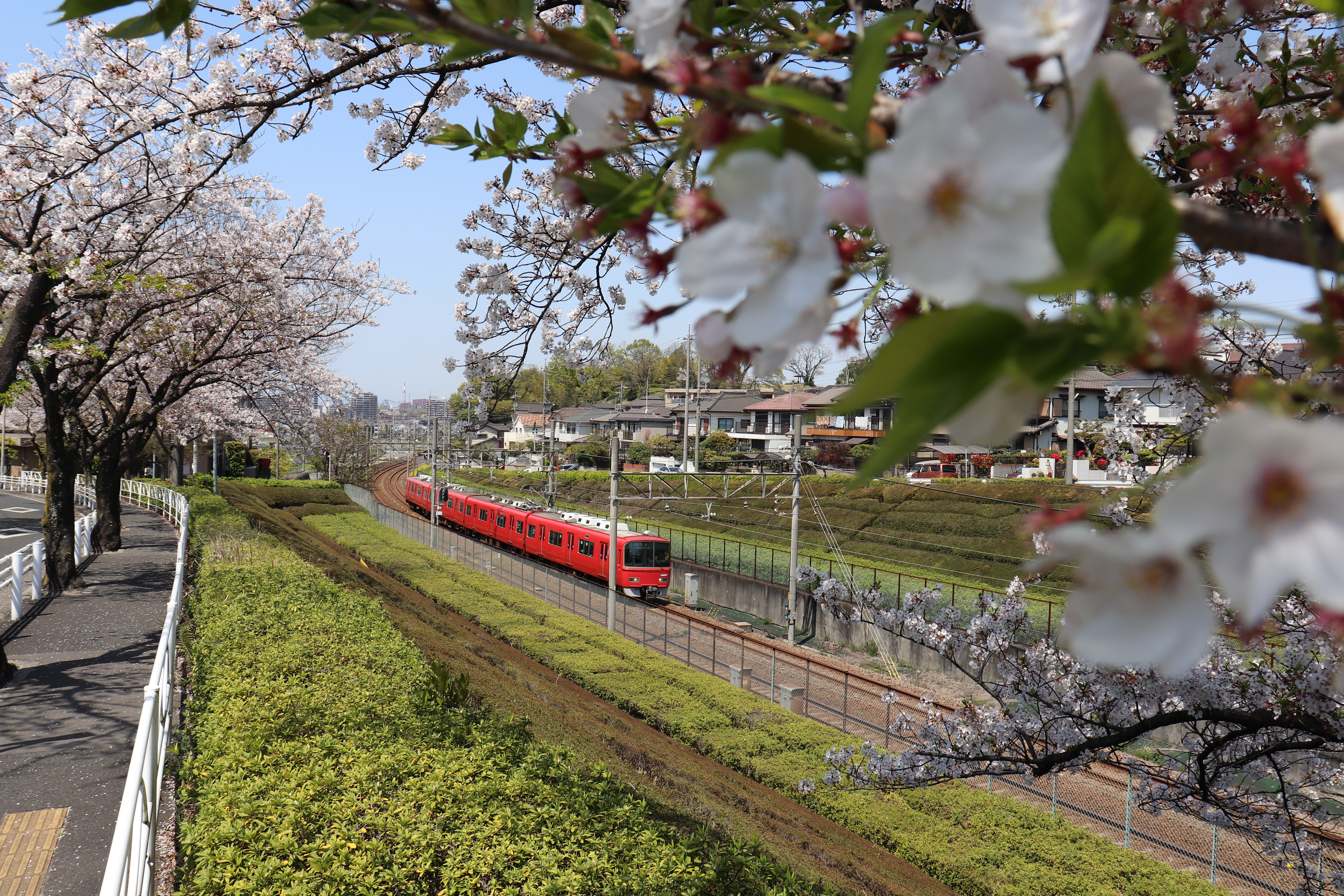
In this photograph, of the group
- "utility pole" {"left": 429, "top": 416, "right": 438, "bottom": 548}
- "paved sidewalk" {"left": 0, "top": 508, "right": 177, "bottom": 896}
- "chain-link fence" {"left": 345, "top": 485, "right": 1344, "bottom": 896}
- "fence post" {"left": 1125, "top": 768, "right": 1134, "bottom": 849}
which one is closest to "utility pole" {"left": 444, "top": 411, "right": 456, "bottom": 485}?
"utility pole" {"left": 429, "top": 416, "right": 438, "bottom": 548}

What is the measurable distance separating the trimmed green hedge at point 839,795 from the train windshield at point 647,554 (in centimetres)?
421

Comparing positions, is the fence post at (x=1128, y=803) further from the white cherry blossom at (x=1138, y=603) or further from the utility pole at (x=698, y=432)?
the utility pole at (x=698, y=432)

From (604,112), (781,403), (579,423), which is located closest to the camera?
(604,112)

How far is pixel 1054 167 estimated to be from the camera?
0.45m

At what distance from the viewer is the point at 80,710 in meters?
8.15

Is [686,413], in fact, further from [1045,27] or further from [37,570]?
[1045,27]

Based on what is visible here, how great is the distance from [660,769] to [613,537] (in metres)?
10.7

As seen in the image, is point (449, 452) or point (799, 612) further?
point (449, 452)

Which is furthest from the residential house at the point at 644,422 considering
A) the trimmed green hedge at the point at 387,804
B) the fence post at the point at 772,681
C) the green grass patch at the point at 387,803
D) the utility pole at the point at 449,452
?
the trimmed green hedge at the point at 387,804

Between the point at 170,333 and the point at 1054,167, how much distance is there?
17.3m

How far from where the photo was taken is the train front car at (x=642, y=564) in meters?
22.5

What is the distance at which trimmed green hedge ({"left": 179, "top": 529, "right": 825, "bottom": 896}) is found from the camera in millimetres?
4324

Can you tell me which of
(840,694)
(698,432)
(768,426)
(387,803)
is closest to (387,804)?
(387,803)

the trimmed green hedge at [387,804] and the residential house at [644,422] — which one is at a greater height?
the residential house at [644,422]
